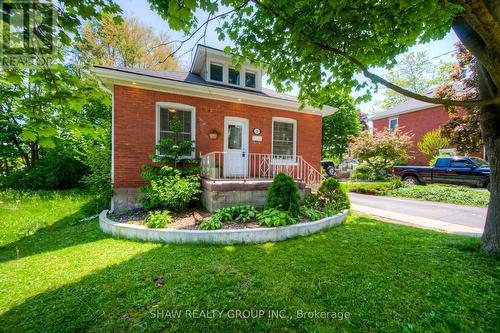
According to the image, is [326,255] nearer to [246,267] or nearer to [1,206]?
[246,267]

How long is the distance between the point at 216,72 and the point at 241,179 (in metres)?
5.32

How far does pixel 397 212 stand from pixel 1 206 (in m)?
14.1

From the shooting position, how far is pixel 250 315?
233cm

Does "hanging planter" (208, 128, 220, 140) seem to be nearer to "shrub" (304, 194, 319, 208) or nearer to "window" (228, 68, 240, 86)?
"window" (228, 68, 240, 86)

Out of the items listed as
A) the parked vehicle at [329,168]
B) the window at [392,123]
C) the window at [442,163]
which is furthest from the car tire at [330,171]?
the window at [392,123]

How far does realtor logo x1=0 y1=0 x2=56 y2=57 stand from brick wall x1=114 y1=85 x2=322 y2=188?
15.5ft

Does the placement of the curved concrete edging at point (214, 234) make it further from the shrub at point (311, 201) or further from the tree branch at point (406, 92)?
the tree branch at point (406, 92)

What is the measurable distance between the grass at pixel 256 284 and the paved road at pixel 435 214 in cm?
160

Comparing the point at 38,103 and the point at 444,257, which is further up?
the point at 38,103

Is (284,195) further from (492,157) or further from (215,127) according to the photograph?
(215,127)

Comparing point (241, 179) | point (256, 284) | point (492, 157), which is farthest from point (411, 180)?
point (256, 284)

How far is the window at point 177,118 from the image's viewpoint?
708 cm

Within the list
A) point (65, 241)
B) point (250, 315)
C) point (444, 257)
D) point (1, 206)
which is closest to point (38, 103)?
point (250, 315)

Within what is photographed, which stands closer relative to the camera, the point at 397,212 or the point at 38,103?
the point at 38,103
